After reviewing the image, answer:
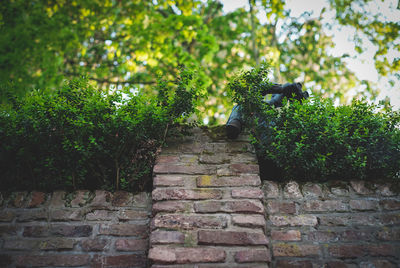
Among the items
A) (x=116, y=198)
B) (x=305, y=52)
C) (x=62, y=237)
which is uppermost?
(x=305, y=52)

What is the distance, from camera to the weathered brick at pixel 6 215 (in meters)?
1.81

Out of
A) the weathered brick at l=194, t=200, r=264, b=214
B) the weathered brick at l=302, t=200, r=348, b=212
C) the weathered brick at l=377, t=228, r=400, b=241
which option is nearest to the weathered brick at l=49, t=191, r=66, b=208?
the weathered brick at l=194, t=200, r=264, b=214

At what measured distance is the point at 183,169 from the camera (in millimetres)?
1887

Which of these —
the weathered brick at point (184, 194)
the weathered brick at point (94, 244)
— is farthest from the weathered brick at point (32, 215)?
the weathered brick at point (184, 194)

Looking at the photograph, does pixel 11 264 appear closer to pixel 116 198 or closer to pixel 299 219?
pixel 116 198

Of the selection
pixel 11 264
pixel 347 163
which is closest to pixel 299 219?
pixel 347 163

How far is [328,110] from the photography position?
210 centimetres

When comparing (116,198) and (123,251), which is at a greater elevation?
(116,198)

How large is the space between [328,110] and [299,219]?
90 centimetres

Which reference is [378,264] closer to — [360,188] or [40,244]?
[360,188]

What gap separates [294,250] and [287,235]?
10 centimetres

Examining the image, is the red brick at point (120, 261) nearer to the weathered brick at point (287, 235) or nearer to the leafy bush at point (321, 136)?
the weathered brick at point (287, 235)

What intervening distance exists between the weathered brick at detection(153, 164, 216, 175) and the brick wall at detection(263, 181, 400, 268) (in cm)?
48

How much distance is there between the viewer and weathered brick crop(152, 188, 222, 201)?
5.69 feet
